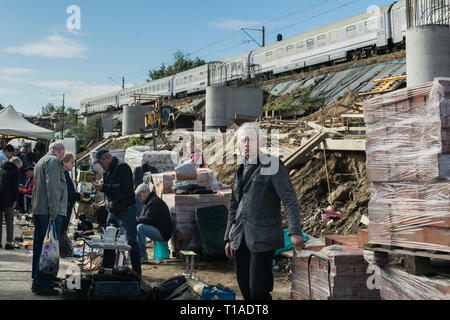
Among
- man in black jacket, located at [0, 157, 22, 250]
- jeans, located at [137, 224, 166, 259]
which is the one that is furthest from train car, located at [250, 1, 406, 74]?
man in black jacket, located at [0, 157, 22, 250]

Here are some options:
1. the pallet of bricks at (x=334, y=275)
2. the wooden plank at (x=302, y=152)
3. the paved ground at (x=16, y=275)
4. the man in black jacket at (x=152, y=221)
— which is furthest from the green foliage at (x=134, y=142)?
the pallet of bricks at (x=334, y=275)

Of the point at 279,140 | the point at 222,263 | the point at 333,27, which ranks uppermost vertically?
the point at 333,27

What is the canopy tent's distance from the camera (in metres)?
14.0

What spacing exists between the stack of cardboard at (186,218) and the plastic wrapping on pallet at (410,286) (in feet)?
11.8

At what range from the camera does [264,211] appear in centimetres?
368

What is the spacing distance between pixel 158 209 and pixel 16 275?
6.87 feet

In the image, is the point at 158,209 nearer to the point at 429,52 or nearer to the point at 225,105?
the point at 429,52

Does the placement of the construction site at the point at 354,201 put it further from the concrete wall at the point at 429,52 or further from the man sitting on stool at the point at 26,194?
the man sitting on stool at the point at 26,194

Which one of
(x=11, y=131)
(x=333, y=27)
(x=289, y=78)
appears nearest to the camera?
(x=11, y=131)

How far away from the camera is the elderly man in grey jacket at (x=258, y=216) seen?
359 cm
